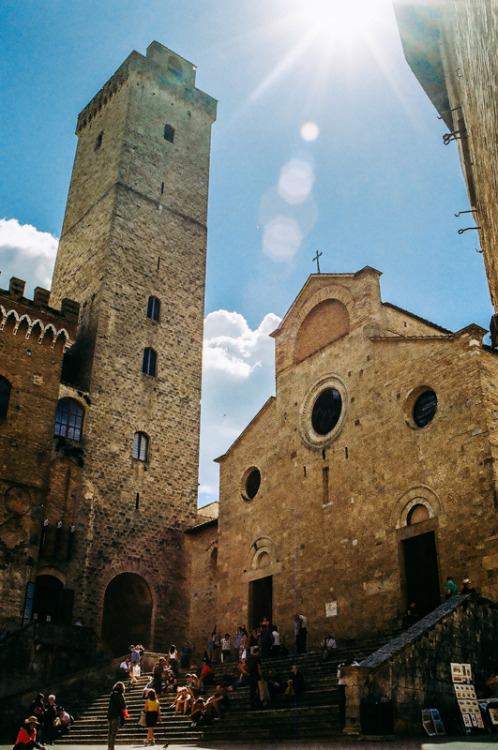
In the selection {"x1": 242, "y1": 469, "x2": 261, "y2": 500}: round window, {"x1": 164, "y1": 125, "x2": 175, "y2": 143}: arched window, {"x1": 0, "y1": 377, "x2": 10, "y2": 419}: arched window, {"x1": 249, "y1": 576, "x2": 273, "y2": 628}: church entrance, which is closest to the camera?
{"x1": 249, "y1": 576, "x2": 273, "y2": 628}: church entrance

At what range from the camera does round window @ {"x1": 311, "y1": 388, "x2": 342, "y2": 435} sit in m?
19.5

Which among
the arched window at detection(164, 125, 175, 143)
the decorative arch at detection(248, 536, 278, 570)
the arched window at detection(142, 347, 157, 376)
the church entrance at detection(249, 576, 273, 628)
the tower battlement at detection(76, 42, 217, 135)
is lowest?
the church entrance at detection(249, 576, 273, 628)

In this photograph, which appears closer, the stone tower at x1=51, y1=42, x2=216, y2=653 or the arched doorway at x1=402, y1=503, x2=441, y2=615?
the arched doorway at x1=402, y1=503, x2=441, y2=615

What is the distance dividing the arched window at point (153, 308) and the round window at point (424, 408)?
13.1 metres

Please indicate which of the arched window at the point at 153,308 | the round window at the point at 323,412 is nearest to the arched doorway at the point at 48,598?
the round window at the point at 323,412

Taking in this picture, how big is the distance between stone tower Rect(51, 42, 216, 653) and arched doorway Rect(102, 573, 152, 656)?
45 millimetres

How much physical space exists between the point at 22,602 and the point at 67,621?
73.9 inches

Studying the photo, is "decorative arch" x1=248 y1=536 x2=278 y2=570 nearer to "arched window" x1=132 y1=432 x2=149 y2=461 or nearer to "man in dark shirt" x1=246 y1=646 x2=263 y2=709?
"arched window" x1=132 y1=432 x2=149 y2=461

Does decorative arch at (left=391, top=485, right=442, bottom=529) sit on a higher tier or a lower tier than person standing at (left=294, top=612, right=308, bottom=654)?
higher

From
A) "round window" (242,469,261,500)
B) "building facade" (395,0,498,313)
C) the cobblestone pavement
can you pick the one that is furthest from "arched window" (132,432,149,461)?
"building facade" (395,0,498,313)

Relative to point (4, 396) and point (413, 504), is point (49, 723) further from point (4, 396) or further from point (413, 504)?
point (4, 396)

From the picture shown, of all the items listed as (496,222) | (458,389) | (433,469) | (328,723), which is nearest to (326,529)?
(433,469)

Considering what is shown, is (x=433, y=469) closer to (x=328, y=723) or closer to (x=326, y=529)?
(x=326, y=529)

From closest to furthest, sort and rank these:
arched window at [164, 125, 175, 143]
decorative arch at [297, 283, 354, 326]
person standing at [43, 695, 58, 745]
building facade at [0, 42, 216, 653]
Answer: person standing at [43, 695, 58, 745], decorative arch at [297, 283, 354, 326], building facade at [0, 42, 216, 653], arched window at [164, 125, 175, 143]
